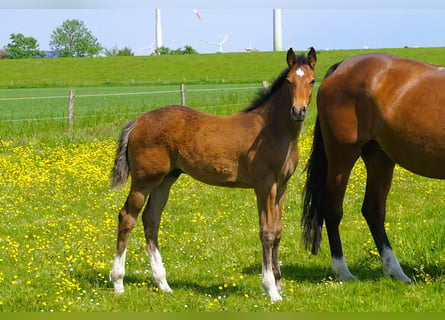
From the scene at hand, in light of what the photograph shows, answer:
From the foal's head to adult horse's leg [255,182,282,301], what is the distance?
0.84m

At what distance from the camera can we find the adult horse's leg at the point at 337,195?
662 centimetres

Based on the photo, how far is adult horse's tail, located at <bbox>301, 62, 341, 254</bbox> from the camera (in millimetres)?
7066

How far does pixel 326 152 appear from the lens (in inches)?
271

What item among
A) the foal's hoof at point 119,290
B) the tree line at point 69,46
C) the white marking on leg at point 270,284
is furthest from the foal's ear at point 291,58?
the tree line at point 69,46

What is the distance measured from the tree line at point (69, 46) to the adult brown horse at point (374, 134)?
106 metres

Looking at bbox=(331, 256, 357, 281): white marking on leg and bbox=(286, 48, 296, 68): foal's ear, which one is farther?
bbox=(331, 256, 357, 281): white marking on leg

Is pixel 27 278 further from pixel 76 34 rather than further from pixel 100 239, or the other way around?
pixel 76 34

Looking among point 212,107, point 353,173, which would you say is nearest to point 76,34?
point 212,107

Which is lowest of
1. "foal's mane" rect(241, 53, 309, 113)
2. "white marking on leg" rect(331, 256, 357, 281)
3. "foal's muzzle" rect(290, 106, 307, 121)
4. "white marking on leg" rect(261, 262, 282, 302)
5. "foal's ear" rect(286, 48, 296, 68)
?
"white marking on leg" rect(331, 256, 357, 281)

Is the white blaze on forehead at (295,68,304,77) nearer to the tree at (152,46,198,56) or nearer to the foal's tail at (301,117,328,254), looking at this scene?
the foal's tail at (301,117,328,254)

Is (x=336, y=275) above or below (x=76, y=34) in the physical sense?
below

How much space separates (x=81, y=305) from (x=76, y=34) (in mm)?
119690

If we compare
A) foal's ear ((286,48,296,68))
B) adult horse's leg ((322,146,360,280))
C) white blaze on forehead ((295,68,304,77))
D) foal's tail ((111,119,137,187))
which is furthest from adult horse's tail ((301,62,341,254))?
A: foal's tail ((111,119,137,187))

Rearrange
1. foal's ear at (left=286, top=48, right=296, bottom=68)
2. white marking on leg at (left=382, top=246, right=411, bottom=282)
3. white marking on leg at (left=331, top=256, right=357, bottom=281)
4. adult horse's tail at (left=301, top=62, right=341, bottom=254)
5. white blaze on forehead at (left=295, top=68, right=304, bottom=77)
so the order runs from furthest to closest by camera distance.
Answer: adult horse's tail at (left=301, top=62, right=341, bottom=254) → white marking on leg at (left=331, top=256, right=357, bottom=281) → white marking on leg at (left=382, top=246, right=411, bottom=282) → foal's ear at (left=286, top=48, right=296, bottom=68) → white blaze on forehead at (left=295, top=68, right=304, bottom=77)
